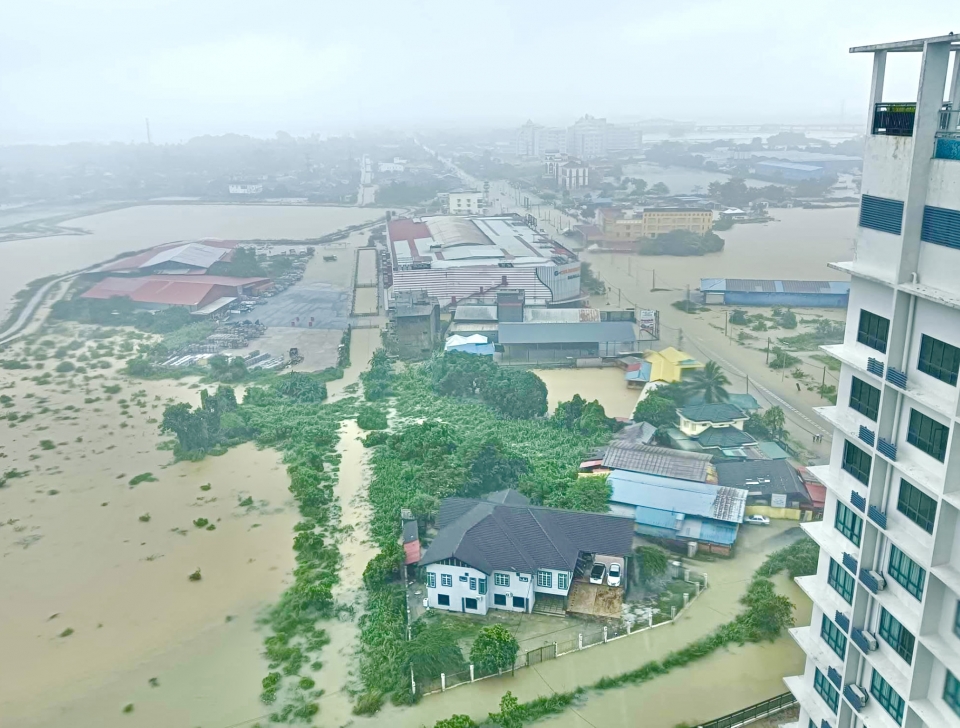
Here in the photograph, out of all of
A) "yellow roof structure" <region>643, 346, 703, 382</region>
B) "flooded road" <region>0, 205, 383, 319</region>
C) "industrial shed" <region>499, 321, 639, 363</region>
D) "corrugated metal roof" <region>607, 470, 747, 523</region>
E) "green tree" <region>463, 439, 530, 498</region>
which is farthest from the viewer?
"flooded road" <region>0, 205, 383, 319</region>

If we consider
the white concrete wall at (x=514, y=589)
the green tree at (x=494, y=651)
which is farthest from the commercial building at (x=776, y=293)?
the green tree at (x=494, y=651)

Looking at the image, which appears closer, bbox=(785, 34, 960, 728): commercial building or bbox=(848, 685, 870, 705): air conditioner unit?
bbox=(785, 34, 960, 728): commercial building

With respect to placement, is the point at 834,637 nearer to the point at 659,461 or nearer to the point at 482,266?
the point at 659,461

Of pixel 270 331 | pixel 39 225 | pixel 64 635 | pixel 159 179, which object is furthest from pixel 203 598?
pixel 159 179

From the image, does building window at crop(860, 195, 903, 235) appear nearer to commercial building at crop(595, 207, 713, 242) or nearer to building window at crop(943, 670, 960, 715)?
building window at crop(943, 670, 960, 715)

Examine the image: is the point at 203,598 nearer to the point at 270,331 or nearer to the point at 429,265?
the point at 270,331

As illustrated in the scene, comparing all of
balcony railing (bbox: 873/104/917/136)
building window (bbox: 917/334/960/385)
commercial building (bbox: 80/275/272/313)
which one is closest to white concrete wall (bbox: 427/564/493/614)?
building window (bbox: 917/334/960/385)

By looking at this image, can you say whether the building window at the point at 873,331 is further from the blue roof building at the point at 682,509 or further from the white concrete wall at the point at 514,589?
the blue roof building at the point at 682,509
